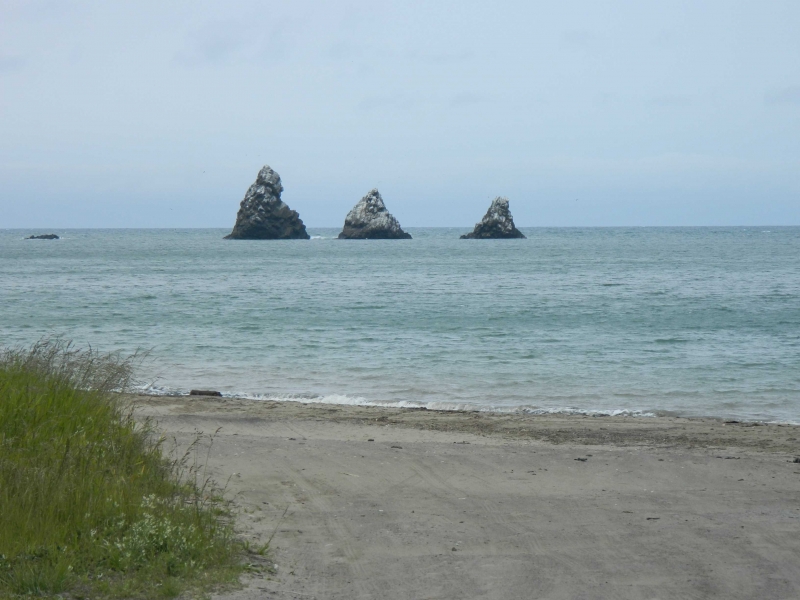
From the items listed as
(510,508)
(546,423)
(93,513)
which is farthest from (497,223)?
(93,513)

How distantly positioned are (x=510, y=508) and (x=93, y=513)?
3.51 meters

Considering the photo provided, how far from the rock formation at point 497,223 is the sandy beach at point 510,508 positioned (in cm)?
11588

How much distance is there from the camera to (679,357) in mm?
19125

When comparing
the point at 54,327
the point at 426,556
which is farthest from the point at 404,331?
the point at 426,556

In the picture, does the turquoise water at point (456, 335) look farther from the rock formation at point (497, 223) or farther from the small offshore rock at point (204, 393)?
the rock formation at point (497, 223)

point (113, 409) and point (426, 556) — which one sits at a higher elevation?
point (113, 409)

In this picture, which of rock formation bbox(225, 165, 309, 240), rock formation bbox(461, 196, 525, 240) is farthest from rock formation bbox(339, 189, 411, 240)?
rock formation bbox(461, 196, 525, 240)

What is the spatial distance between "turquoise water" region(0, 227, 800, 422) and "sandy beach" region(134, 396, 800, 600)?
3755 millimetres

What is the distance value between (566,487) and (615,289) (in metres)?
33.6

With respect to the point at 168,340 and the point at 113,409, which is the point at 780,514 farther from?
the point at 168,340

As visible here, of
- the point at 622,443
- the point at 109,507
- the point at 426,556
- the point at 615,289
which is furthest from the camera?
the point at 615,289

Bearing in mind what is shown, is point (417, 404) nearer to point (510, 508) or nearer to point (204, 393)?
point (204, 393)

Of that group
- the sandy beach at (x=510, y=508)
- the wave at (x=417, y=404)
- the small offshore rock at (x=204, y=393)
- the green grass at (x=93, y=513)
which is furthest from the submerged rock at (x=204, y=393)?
the green grass at (x=93, y=513)

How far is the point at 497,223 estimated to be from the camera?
127125mm
